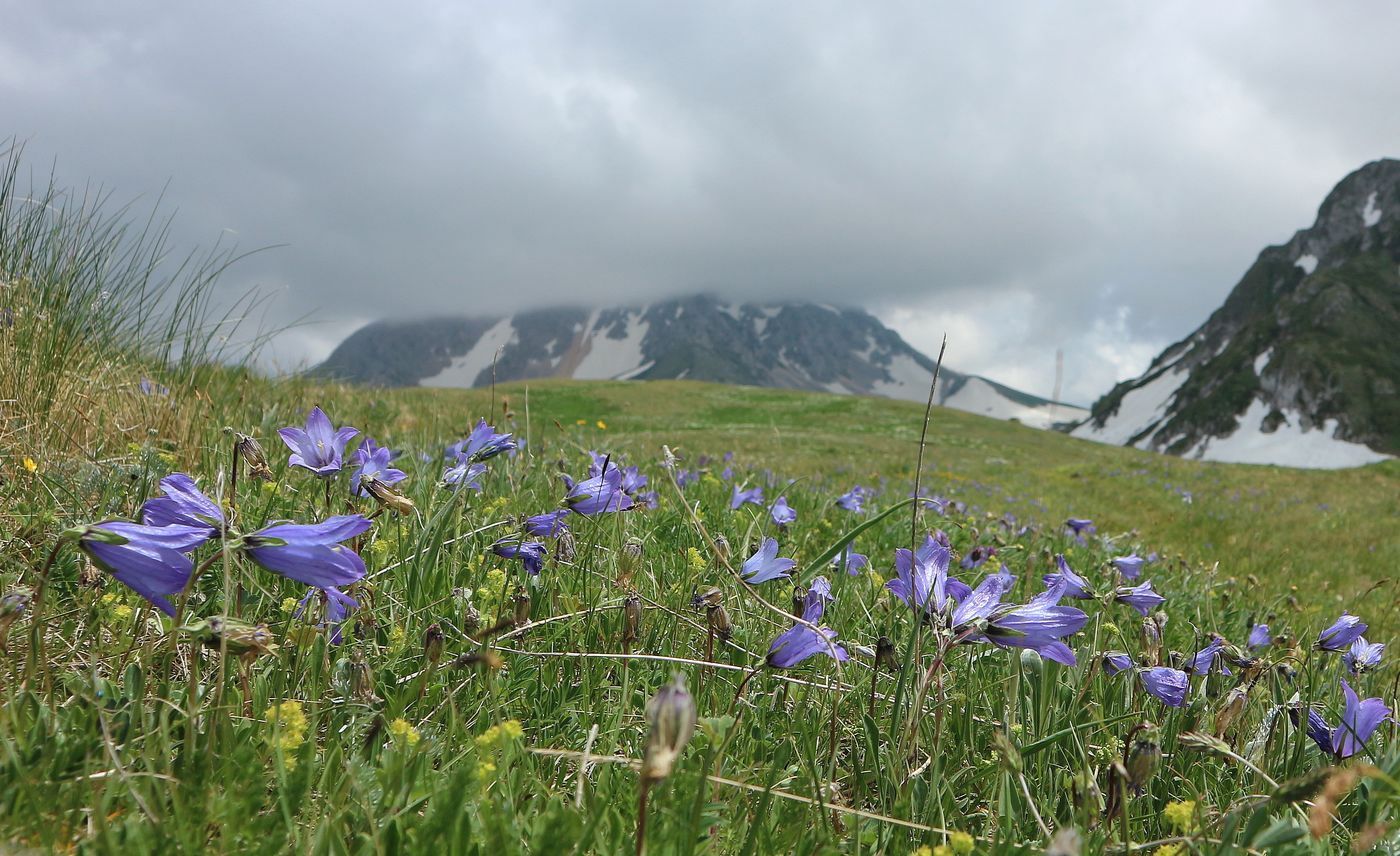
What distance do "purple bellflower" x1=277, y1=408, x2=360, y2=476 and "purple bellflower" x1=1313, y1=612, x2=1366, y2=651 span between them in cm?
348

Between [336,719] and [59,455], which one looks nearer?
[336,719]

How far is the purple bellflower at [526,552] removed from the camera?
2.60 metres

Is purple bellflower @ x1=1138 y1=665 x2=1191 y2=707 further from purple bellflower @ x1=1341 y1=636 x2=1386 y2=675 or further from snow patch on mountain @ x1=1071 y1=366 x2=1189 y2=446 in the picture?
snow patch on mountain @ x1=1071 y1=366 x2=1189 y2=446

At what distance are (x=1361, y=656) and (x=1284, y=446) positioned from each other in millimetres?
108792

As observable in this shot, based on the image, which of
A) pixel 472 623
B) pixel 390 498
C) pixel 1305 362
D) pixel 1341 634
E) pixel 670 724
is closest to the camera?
pixel 670 724

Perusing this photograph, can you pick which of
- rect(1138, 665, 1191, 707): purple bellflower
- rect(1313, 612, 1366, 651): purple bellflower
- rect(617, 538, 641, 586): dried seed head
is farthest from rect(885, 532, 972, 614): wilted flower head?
rect(1313, 612, 1366, 651): purple bellflower

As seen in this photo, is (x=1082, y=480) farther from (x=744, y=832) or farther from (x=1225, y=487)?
(x=744, y=832)

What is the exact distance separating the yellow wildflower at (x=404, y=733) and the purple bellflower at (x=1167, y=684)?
1.93m

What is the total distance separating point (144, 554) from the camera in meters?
1.42

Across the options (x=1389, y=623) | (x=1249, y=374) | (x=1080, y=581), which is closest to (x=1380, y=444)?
(x=1249, y=374)

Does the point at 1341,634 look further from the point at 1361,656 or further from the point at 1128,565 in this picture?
the point at 1128,565

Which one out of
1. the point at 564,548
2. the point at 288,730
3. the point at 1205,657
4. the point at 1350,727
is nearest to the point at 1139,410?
the point at 1205,657

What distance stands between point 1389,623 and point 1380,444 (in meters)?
103

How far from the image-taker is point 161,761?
61.5 inches
